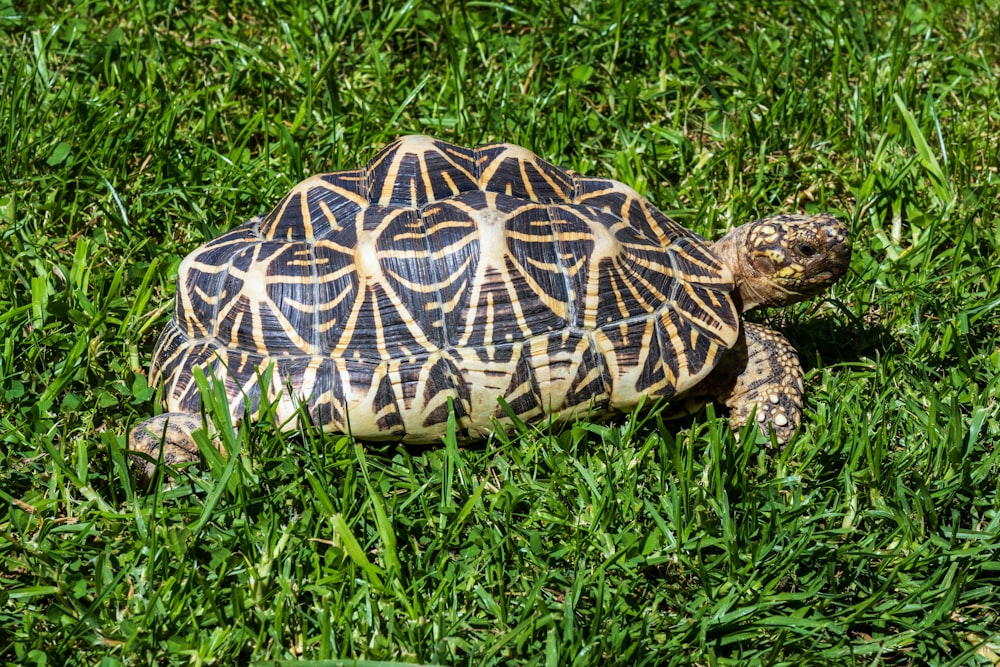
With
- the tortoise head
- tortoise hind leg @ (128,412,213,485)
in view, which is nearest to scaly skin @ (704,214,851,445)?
the tortoise head

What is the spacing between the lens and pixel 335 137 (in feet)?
15.7

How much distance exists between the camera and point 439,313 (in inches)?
134

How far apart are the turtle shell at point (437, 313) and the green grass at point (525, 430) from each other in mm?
167

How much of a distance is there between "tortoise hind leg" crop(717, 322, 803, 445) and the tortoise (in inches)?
0.4

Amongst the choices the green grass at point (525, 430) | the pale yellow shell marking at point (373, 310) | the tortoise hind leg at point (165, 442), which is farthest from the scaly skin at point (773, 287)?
the tortoise hind leg at point (165, 442)

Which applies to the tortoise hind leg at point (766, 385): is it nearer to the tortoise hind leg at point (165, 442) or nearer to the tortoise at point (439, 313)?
the tortoise at point (439, 313)

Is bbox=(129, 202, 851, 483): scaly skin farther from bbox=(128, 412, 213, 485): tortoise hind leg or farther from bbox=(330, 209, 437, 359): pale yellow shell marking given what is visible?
bbox=(128, 412, 213, 485): tortoise hind leg

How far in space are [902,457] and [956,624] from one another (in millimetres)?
632

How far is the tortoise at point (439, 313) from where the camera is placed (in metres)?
3.39

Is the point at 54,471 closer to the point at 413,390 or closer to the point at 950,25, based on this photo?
the point at 413,390

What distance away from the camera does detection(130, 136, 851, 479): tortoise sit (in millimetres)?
3391

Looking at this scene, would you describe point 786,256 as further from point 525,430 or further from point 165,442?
point 165,442

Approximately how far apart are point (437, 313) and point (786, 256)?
1391mm

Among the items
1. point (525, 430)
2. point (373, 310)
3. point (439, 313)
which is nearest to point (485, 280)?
point (439, 313)
